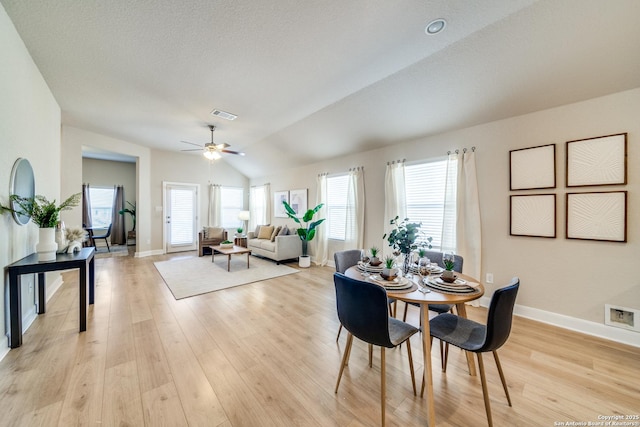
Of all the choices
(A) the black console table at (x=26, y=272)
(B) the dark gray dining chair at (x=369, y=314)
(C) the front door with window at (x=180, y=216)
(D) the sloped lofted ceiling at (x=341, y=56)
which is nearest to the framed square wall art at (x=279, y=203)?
(C) the front door with window at (x=180, y=216)

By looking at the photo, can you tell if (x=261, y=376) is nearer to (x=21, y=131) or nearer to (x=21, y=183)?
(x=21, y=183)

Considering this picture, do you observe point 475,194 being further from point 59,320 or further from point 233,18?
point 59,320

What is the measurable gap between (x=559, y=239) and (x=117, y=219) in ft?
36.9

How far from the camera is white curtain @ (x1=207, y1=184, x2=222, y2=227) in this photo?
25.3ft

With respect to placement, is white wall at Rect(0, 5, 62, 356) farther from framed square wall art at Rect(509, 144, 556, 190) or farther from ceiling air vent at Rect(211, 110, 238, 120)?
framed square wall art at Rect(509, 144, 556, 190)

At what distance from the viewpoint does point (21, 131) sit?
244 centimetres

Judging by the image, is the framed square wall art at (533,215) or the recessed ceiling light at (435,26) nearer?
the recessed ceiling light at (435,26)

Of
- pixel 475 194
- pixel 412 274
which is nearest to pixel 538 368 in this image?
pixel 412 274

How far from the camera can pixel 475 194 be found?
10.8 feet

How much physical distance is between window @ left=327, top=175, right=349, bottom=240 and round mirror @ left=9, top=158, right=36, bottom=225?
15.1ft

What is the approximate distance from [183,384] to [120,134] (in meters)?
6.09

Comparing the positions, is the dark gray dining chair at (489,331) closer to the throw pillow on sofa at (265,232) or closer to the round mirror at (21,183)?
the round mirror at (21,183)

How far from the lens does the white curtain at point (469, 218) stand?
3268 millimetres

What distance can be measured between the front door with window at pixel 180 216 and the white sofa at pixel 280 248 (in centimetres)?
270
